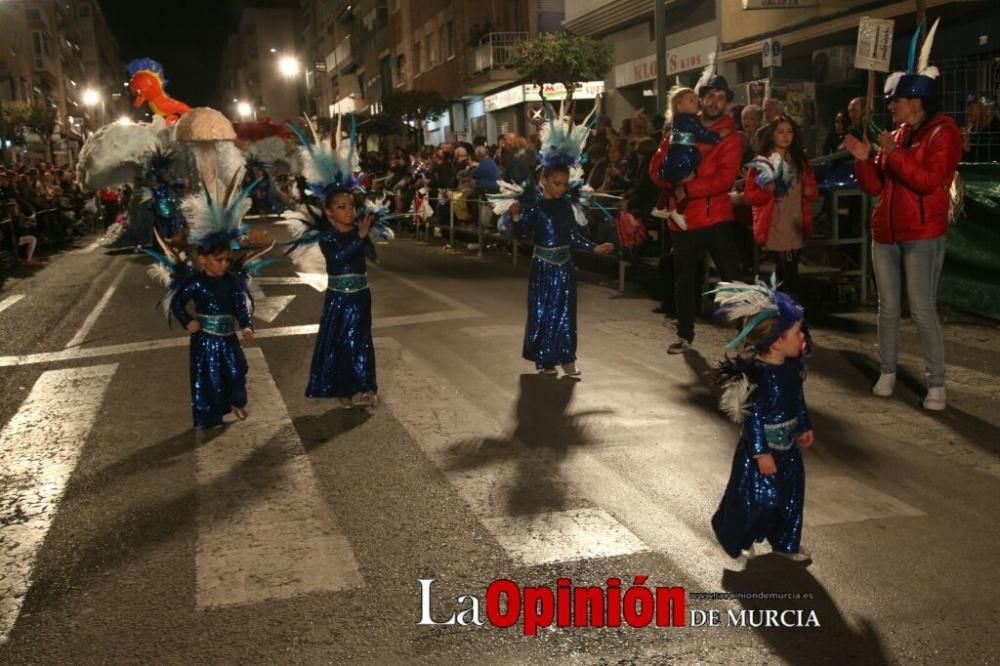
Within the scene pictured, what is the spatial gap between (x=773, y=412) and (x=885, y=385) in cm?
321

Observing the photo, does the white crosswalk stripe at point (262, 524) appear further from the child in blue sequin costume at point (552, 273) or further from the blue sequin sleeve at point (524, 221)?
the blue sequin sleeve at point (524, 221)

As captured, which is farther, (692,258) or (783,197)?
(783,197)

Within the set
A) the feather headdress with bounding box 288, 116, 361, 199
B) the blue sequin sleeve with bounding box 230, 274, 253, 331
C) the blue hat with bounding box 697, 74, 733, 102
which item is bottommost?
the blue sequin sleeve with bounding box 230, 274, 253, 331

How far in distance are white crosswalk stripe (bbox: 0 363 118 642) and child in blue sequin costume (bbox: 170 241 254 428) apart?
821 millimetres

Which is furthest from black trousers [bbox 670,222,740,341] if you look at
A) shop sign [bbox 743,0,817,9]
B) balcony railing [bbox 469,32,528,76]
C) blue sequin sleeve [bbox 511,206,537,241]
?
balcony railing [bbox 469,32,528,76]

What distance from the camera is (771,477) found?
4184mm

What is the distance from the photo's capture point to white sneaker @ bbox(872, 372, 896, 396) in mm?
6969

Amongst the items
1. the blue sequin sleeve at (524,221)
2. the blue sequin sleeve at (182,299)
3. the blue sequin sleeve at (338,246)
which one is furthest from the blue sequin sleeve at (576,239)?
the blue sequin sleeve at (182,299)

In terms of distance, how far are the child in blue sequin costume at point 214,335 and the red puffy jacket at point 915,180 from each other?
4.16 m

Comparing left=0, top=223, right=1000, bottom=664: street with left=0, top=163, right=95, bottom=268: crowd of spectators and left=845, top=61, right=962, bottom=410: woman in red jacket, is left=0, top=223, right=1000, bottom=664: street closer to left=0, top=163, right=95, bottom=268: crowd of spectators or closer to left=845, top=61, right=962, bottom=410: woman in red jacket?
left=845, top=61, right=962, bottom=410: woman in red jacket

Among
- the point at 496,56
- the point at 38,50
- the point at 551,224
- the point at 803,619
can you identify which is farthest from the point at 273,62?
the point at 803,619

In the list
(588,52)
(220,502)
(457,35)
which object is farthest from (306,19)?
(220,502)

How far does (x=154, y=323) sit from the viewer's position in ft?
36.7

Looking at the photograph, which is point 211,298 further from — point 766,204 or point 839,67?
point 839,67
